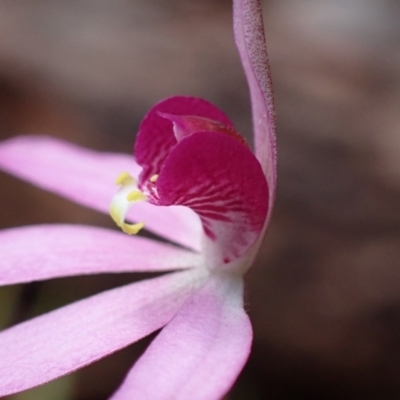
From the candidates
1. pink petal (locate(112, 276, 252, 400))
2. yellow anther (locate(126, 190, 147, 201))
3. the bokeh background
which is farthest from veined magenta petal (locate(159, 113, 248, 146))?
the bokeh background

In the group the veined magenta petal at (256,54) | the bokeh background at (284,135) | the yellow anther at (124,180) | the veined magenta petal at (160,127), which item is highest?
the veined magenta petal at (256,54)

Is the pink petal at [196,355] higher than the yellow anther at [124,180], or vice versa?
the yellow anther at [124,180]

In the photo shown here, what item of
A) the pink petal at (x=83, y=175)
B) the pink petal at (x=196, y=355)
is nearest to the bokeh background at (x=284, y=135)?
the pink petal at (x=83, y=175)

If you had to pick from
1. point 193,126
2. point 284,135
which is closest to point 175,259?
point 193,126

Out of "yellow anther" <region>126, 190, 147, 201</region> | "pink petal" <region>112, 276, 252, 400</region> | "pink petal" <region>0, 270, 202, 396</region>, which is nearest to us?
"pink petal" <region>112, 276, 252, 400</region>

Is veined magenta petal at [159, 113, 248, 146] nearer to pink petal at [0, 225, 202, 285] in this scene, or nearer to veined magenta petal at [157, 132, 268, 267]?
veined magenta petal at [157, 132, 268, 267]

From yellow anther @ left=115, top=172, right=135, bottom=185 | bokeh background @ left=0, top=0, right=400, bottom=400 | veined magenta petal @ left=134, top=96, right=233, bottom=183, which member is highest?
veined magenta petal @ left=134, top=96, right=233, bottom=183

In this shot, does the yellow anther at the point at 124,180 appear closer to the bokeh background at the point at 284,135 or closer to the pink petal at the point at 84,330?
the pink petal at the point at 84,330

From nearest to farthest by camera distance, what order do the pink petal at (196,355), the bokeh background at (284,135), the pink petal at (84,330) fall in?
the pink petal at (196,355), the pink petal at (84,330), the bokeh background at (284,135)
